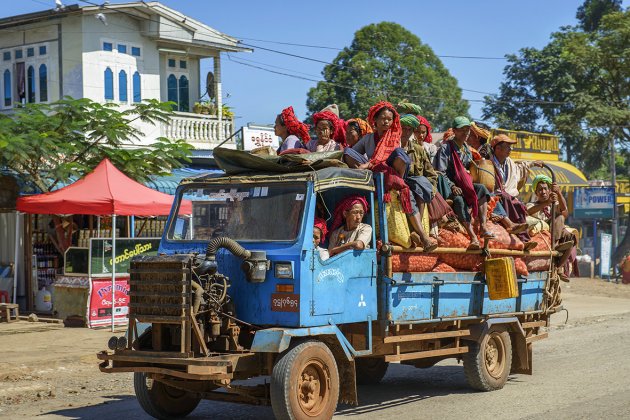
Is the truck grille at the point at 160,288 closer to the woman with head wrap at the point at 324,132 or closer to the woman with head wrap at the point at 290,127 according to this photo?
the woman with head wrap at the point at 324,132

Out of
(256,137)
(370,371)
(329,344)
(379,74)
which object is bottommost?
(370,371)

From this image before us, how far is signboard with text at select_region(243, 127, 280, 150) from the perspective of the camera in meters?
24.0

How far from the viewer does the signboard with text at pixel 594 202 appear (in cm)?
3011

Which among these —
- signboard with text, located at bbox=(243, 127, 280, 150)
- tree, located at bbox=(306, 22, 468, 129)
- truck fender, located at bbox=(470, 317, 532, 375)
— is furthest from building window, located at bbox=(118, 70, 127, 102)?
tree, located at bbox=(306, 22, 468, 129)

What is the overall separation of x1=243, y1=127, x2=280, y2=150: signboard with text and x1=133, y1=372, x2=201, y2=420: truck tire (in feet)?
50.7

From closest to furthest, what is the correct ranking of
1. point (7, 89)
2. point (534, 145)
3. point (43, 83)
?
point (43, 83)
point (7, 89)
point (534, 145)

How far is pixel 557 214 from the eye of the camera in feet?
38.1

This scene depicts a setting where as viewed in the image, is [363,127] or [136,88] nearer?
[363,127]

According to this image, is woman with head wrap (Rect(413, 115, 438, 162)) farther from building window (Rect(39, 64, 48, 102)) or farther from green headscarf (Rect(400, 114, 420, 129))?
building window (Rect(39, 64, 48, 102))

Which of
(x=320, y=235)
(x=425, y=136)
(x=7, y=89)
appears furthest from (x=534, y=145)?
(x=320, y=235)

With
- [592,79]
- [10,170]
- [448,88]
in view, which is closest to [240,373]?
[10,170]

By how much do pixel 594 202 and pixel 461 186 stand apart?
2187 cm

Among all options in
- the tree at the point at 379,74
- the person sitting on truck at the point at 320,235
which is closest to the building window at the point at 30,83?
the person sitting on truck at the point at 320,235

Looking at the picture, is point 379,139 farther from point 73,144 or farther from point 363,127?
point 73,144
